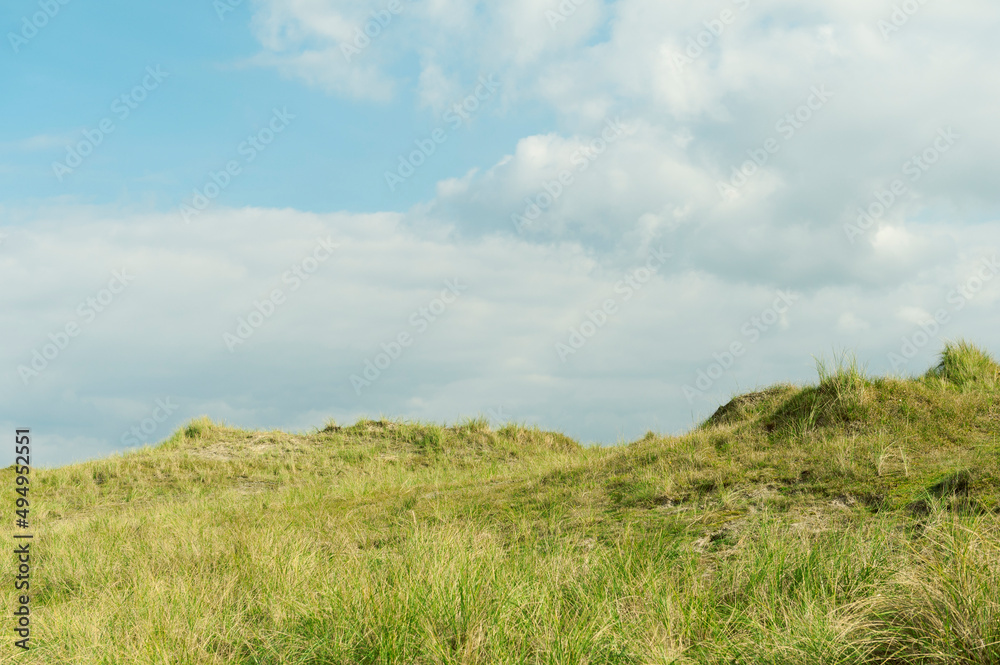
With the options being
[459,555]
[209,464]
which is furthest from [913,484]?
[209,464]

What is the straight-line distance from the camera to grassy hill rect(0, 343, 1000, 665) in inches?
142

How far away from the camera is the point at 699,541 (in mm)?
5645

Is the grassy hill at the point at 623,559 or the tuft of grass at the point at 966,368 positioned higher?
the tuft of grass at the point at 966,368

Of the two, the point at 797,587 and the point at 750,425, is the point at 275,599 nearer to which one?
the point at 797,587

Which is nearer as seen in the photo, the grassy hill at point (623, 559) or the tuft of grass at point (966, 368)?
the grassy hill at point (623, 559)

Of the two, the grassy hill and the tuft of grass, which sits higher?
the tuft of grass

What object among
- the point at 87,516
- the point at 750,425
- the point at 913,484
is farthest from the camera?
the point at 87,516

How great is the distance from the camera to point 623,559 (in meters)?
4.96

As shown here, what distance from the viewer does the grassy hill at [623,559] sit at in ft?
11.8

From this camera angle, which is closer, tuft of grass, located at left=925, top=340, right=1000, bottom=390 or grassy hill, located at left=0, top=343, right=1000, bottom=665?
grassy hill, located at left=0, top=343, right=1000, bottom=665

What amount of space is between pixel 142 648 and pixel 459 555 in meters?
1.95

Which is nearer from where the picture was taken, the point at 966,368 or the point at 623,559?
the point at 623,559

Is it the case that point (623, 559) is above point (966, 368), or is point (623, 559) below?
below

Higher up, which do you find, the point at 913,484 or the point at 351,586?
the point at 913,484
